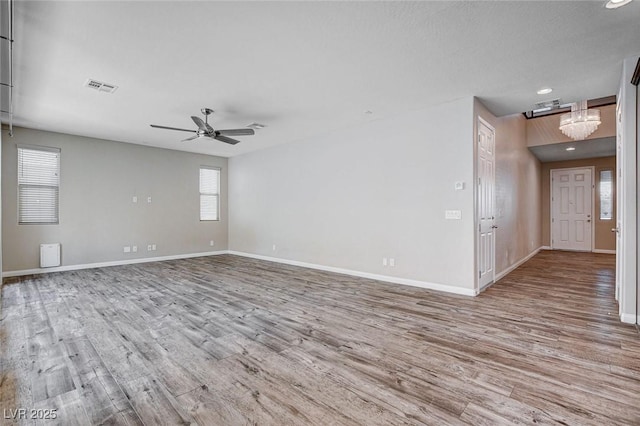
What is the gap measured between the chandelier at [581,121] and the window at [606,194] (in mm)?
3705

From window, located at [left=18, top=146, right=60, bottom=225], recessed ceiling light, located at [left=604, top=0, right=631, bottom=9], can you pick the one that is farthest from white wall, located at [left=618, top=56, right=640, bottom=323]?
window, located at [left=18, top=146, right=60, bottom=225]

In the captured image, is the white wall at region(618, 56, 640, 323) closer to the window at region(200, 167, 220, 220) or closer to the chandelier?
the chandelier

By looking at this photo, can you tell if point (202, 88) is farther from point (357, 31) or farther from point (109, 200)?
point (109, 200)

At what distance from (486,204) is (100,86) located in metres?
5.65

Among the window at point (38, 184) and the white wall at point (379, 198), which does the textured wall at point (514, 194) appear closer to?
the white wall at point (379, 198)

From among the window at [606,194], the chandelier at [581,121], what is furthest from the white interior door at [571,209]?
the chandelier at [581,121]

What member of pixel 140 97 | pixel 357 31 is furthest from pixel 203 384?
pixel 140 97

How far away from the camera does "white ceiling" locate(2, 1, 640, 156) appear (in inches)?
97.0

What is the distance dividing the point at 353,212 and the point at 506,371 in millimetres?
3787

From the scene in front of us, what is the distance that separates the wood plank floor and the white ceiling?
278cm

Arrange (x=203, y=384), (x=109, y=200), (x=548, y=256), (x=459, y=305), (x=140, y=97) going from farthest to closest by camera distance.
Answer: (x=548, y=256)
(x=109, y=200)
(x=140, y=97)
(x=459, y=305)
(x=203, y=384)

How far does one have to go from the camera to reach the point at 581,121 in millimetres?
5691

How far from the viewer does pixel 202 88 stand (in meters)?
4.00

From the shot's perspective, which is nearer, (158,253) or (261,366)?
(261,366)
